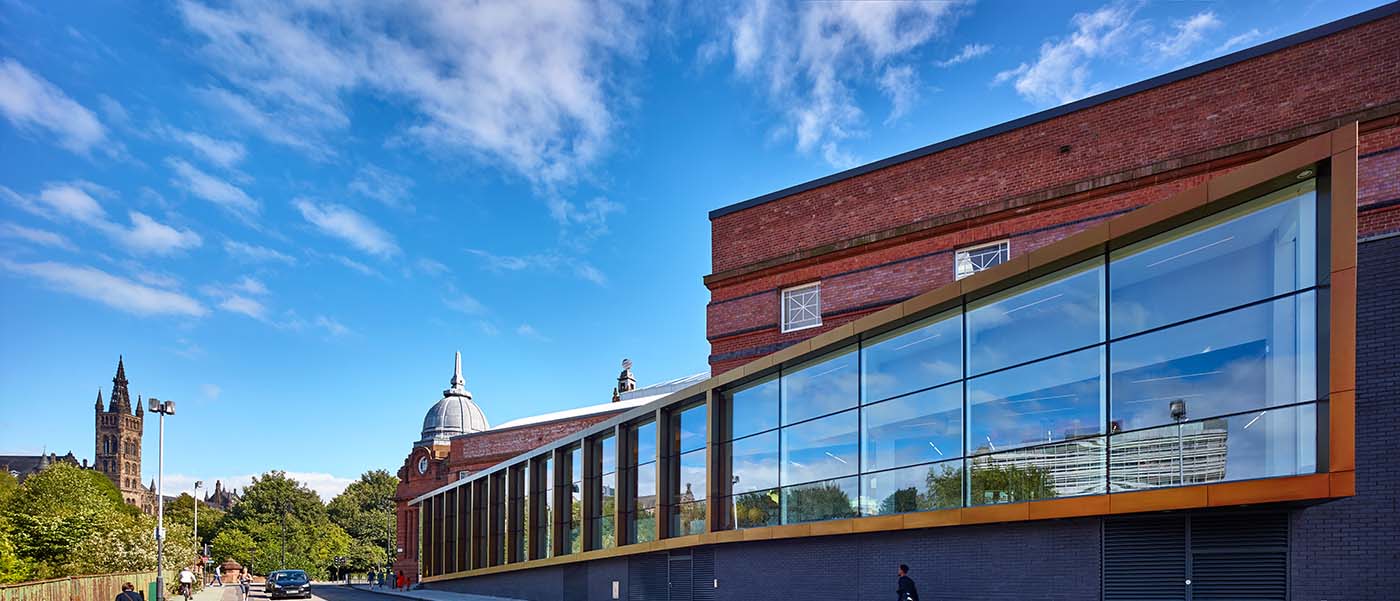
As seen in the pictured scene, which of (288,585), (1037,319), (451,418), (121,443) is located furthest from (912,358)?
(121,443)

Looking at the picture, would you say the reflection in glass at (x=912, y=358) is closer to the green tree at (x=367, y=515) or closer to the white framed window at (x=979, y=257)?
the white framed window at (x=979, y=257)

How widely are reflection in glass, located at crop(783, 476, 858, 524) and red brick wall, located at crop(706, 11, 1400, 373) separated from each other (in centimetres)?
471

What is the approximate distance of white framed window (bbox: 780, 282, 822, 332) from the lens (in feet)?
75.8

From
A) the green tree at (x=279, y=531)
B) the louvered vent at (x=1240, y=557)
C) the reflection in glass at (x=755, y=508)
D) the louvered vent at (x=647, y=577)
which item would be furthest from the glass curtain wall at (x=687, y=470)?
the green tree at (x=279, y=531)

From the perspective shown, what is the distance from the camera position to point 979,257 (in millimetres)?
20344

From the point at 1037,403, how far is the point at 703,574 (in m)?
10.9

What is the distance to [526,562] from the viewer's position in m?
34.8

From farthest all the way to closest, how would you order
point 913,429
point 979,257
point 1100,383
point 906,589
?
1. point 979,257
2. point 913,429
3. point 906,589
4. point 1100,383

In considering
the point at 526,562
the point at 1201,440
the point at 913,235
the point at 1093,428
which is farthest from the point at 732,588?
the point at 526,562

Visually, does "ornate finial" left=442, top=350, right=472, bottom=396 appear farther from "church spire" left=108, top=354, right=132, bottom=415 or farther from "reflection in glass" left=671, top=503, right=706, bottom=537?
"church spire" left=108, top=354, right=132, bottom=415

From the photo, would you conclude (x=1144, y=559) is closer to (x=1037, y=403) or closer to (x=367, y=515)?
(x=1037, y=403)

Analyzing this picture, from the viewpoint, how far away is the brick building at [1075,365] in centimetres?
1116

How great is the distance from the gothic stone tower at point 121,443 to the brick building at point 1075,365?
567 ft

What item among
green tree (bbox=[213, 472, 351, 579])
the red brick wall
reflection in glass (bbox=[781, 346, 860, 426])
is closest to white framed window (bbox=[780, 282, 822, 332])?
the red brick wall
